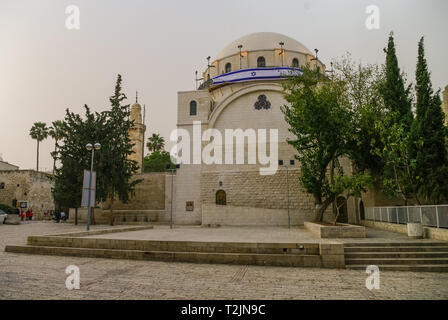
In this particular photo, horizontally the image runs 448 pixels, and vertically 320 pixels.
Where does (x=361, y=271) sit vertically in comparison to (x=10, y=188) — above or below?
below

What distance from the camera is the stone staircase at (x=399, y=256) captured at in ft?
21.6

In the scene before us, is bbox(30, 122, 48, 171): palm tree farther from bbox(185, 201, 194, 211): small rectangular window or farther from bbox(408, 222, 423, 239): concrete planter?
bbox(408, 222, 423, 239): concrete planter

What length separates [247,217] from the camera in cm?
1812

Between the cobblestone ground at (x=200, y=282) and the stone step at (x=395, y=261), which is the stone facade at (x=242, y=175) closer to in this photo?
the stone step at (x=395, y=261)

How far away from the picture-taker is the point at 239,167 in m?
20.7

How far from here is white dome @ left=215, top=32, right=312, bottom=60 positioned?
2628 centimetres

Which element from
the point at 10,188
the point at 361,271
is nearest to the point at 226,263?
the point at 361,271

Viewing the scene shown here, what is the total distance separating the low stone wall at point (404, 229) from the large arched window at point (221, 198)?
9.08m

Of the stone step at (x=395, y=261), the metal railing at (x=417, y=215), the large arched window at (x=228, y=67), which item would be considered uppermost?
the large arched window at (x=228, y=67)

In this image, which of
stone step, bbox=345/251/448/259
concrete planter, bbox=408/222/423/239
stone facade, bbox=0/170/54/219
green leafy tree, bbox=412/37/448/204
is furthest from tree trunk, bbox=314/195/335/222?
stone facade, bbox=0/170/54/219

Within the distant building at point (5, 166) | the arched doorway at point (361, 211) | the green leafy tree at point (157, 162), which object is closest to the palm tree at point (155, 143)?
the green leafy tree at point (157, 162)

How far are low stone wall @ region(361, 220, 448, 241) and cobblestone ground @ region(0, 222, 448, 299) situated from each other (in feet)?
8.81

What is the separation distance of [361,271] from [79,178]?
1737 centimetres

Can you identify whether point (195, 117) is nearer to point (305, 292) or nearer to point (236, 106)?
point (236, 106)
